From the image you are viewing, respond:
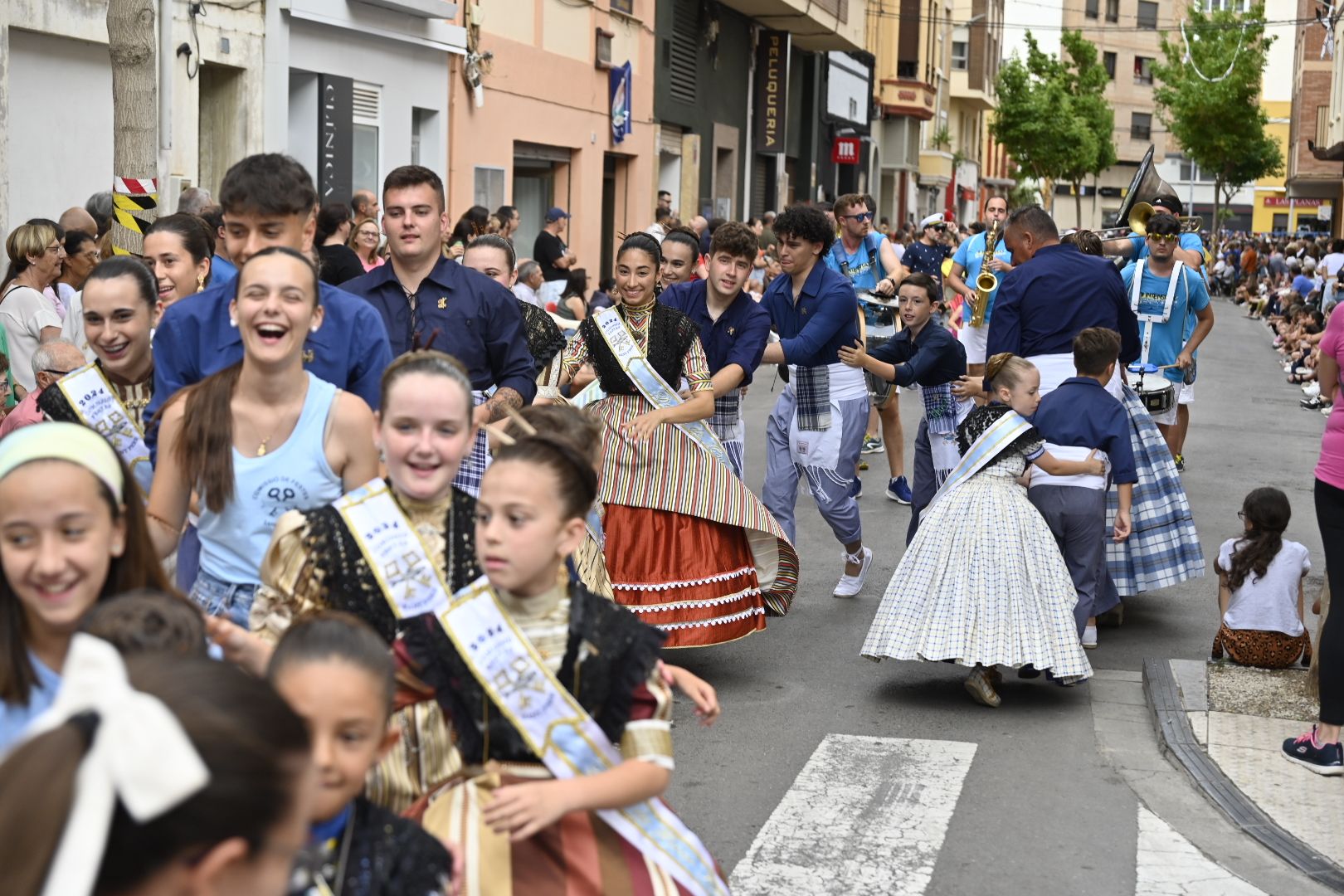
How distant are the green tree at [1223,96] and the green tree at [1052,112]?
332cm

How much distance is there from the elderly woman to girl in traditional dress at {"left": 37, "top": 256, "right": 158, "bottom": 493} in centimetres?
377

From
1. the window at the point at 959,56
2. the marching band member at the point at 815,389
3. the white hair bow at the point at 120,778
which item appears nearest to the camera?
the white hair bow at the point at 120,778

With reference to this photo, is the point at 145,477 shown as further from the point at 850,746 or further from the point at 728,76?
the point at 728,76

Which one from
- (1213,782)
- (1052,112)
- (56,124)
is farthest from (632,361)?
(1052,112)

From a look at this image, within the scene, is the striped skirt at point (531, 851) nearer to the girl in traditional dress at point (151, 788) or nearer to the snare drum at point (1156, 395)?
the girl in traditional dress at point (151, 788)

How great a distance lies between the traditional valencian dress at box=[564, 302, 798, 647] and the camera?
23.5ft

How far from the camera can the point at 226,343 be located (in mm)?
4668

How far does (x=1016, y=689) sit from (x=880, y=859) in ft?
7.28

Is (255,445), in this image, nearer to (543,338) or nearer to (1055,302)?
(543,338)

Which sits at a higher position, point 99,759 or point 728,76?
point 728,76

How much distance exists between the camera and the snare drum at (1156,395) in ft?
37.6

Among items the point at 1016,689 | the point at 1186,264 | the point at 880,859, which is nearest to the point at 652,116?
the point at 1186,264

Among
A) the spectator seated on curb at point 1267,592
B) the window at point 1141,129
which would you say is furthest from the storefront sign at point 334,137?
the window at point 1141,129

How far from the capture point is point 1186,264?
12406mm
